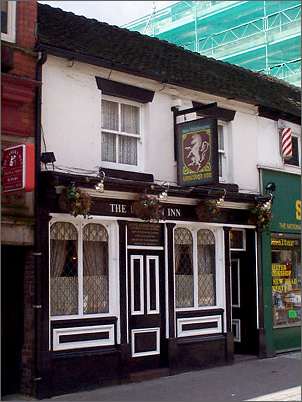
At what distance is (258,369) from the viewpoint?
476 inches

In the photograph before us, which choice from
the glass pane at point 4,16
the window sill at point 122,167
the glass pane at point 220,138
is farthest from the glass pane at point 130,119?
the glass pane at point 4,16

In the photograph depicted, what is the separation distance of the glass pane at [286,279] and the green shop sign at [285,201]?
28cm

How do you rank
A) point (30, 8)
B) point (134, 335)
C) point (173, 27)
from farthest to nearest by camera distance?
point (173, 27), point (134, 335), point (30, 8)

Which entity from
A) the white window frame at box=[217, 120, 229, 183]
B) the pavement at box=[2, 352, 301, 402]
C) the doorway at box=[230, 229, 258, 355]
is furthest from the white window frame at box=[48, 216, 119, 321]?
the doorway at box=[230, 229, 258, 355]

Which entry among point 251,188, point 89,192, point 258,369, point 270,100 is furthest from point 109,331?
point 270,100

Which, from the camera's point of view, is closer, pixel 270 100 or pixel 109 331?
pixel 109 331

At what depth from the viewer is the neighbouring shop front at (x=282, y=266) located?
45.8 feet

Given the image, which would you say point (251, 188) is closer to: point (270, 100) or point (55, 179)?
point (270, 100)

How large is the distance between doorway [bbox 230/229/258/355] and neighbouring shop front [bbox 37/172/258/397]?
6 centimetres

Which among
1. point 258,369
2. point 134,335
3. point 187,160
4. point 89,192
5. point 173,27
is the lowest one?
point 258,369

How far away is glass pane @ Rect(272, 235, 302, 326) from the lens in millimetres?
14391

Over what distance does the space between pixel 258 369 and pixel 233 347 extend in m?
0.96

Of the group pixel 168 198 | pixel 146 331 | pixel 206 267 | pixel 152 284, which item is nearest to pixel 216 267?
pixel 206 267

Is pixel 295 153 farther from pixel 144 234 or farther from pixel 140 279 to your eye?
pixel 140 279
